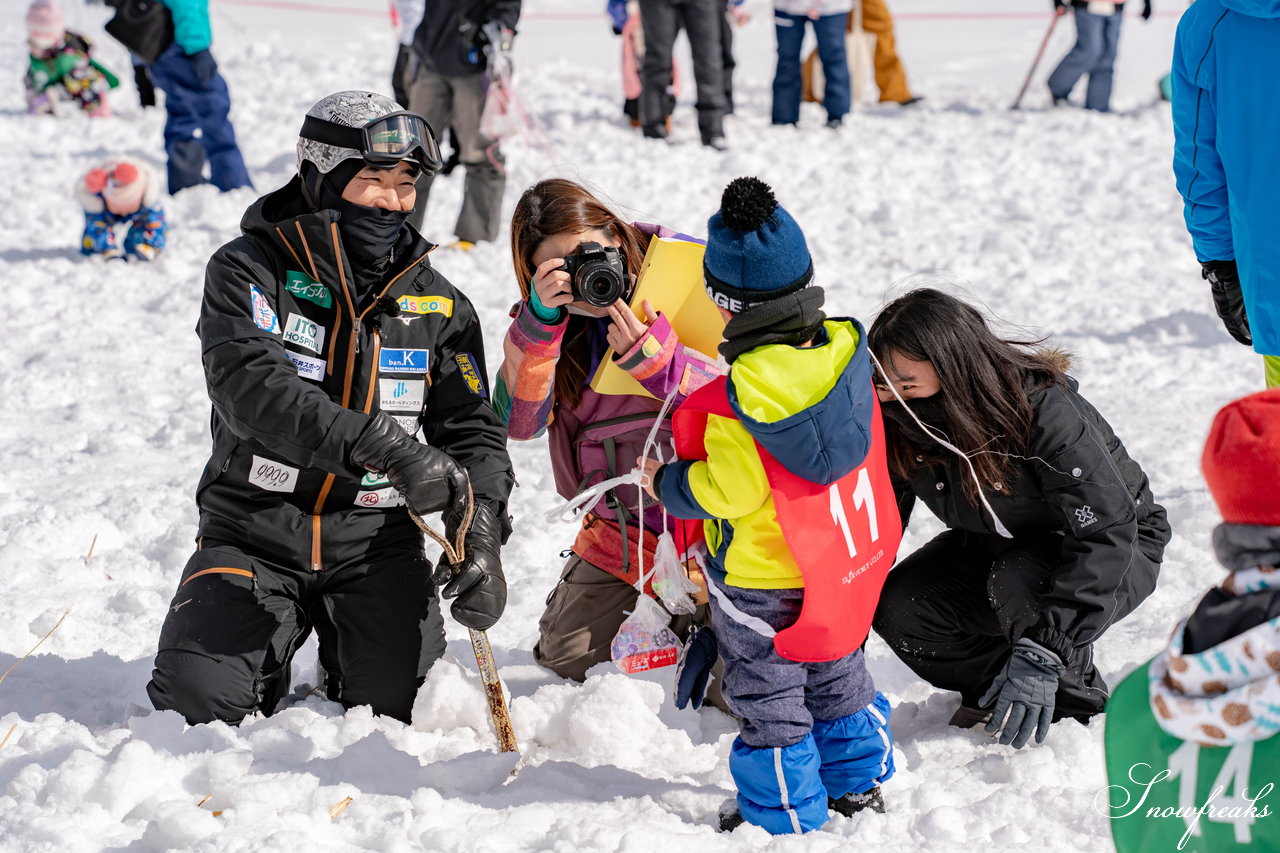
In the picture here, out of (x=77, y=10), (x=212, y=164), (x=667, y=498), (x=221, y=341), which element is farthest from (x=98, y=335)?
(x=77, y=10)

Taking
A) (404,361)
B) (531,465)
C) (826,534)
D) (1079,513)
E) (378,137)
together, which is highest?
(378,137)

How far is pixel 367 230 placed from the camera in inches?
108

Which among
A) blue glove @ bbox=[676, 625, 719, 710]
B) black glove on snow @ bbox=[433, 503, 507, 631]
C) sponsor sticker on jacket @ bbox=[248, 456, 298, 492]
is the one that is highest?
sponsor sticker on jacket @ bbox=[248, 456, 298, 492]

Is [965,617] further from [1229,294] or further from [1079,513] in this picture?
[1229,294]

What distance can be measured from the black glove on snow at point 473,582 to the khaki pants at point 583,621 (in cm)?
49

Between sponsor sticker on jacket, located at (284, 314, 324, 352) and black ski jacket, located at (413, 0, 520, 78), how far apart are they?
411 cm

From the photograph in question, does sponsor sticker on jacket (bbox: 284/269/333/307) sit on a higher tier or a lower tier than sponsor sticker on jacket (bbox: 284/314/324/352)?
higher

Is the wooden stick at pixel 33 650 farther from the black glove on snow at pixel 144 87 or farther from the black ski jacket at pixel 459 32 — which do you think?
the black glove on snow at pixel 144 87

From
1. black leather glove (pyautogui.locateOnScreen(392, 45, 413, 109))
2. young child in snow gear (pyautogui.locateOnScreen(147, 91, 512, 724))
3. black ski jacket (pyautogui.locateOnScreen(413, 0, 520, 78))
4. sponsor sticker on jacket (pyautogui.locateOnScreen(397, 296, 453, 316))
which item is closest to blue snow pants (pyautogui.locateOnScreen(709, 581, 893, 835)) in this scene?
young child in snow gear (pyautogui.locateOnScreen(147, 91, 512, 724))

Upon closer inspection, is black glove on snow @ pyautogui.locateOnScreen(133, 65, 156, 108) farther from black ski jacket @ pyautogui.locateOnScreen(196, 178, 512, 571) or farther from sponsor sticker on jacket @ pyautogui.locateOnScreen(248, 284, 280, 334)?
sponsor sticker on jacket @ pyautogui.locateOnScreen(248, 284, 280, 334)

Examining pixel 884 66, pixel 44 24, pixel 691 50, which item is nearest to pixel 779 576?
pixel 691 50

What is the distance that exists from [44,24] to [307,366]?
28.5ft

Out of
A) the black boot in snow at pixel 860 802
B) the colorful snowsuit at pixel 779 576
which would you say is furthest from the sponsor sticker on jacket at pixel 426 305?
the black boot in snow at pixel 860 802

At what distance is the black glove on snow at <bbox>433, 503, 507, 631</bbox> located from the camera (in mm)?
2592
